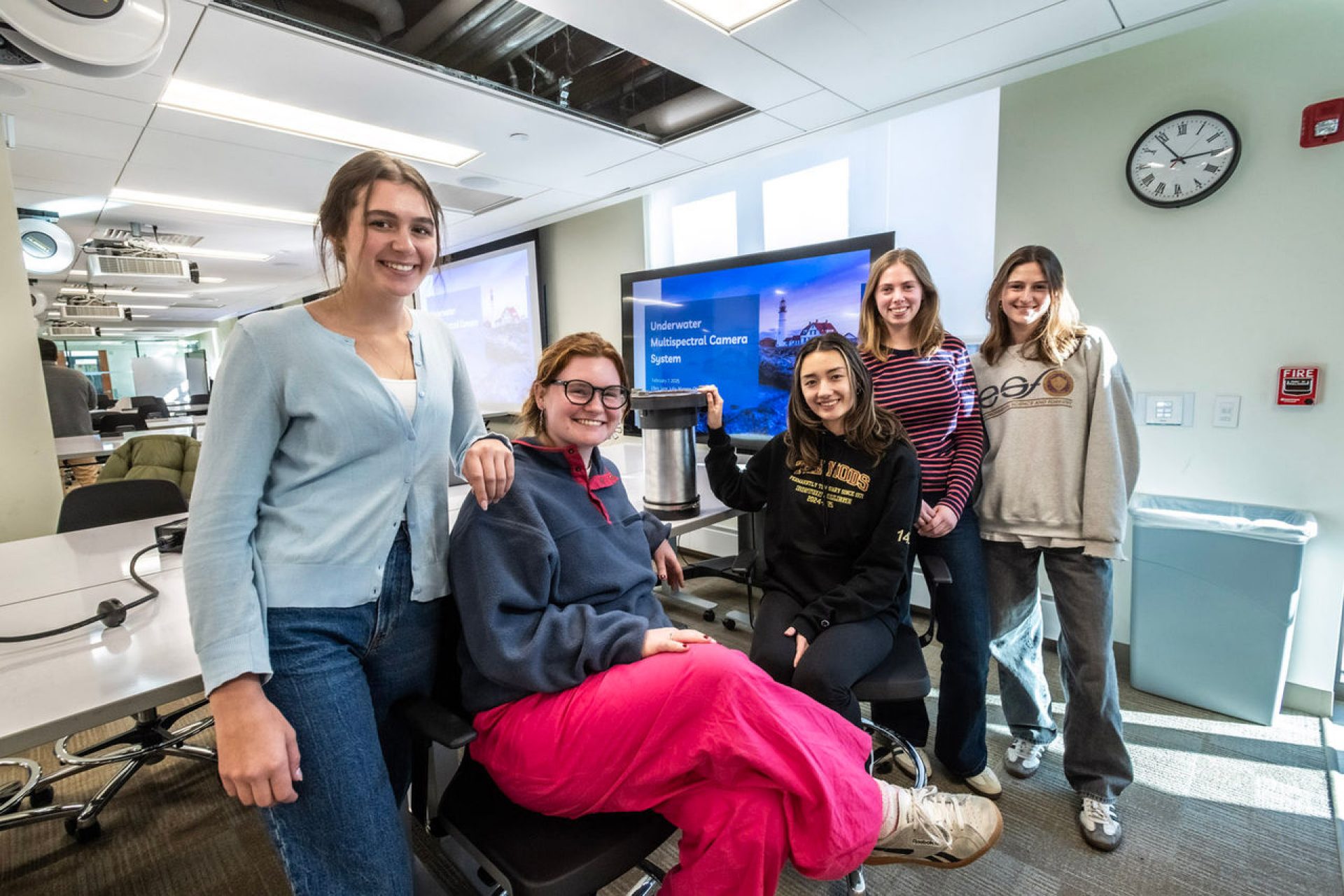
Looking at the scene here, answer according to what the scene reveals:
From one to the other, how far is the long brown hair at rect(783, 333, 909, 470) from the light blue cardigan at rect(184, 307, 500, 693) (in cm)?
106

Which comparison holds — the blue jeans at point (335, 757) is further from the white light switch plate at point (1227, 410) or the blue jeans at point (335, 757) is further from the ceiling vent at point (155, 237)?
the ceiling vent at point (155, 237)

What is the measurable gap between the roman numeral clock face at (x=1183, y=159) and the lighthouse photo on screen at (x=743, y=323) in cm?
105

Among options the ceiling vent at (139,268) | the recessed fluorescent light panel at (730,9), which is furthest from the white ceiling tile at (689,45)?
the ceiling vent at (139,268)

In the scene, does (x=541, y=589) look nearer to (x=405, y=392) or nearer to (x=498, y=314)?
(x=405, y=392)

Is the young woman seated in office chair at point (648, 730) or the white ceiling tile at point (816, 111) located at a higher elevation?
the white ceiling tile at point (816, 111)

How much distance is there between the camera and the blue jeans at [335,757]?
2.95ft

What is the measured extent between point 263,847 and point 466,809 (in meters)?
1.16

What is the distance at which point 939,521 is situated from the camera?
5.64ft

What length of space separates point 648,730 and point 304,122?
3.19 metres

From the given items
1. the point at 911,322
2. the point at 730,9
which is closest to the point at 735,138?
the point at 730,9

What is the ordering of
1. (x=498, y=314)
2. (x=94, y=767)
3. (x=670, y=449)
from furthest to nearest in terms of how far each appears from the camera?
(x=498, y=314) → (x=670, y=449) → (x=94, y=767)

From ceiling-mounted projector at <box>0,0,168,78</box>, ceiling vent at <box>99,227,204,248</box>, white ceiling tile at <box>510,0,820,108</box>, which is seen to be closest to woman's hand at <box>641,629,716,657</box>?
ceiling-mounted projector at <box>0,0,168,78</box>

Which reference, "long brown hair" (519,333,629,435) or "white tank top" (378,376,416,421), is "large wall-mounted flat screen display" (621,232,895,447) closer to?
"long brown hair" (519,333,629,435)

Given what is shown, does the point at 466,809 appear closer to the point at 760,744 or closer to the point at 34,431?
the point at 760,744
